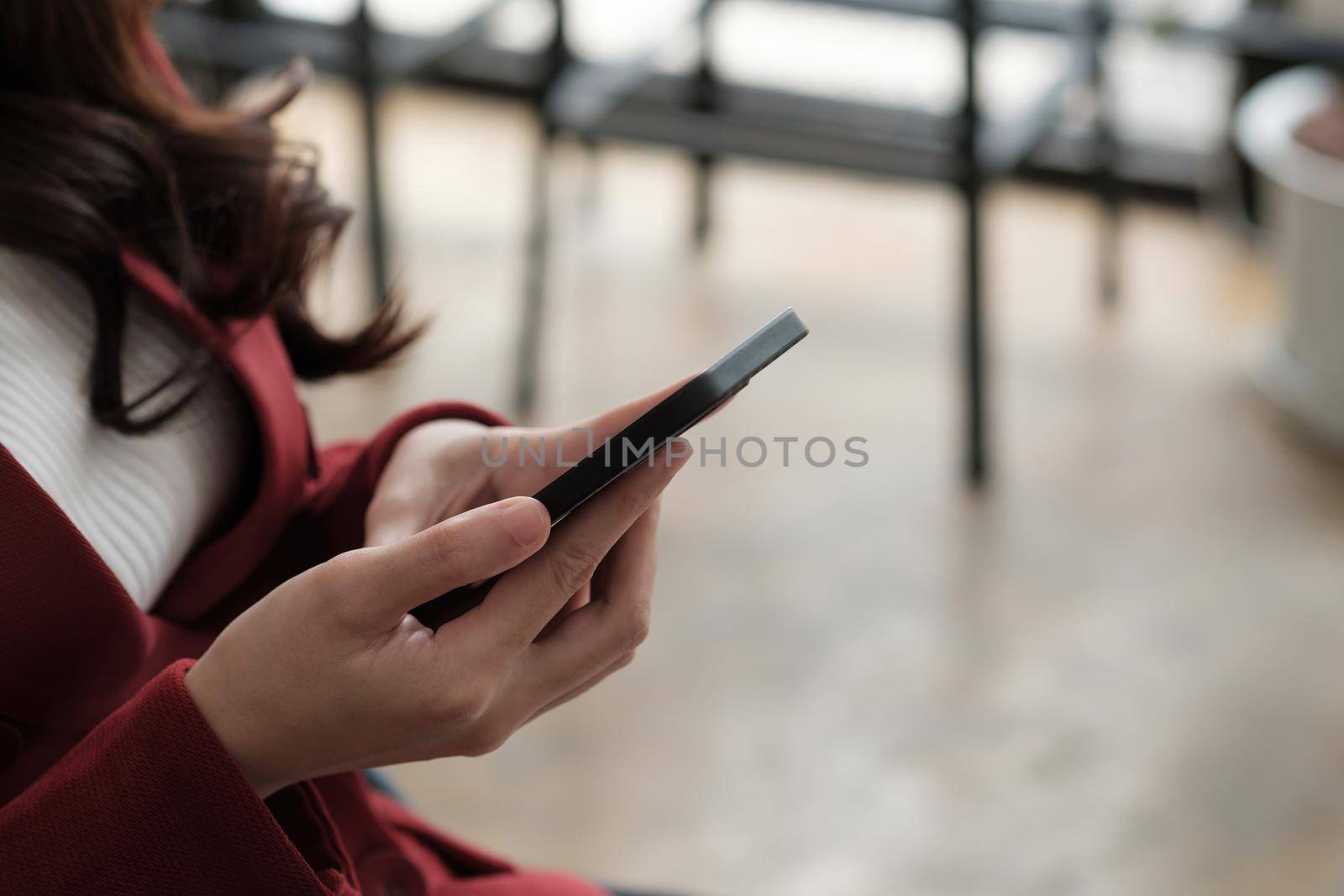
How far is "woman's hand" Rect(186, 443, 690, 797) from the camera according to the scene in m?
0.47

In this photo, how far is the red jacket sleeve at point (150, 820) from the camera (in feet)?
1.60

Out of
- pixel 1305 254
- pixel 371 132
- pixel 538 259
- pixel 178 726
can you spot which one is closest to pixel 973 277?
pixel 1305 254

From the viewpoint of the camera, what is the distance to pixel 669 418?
1.54 ft

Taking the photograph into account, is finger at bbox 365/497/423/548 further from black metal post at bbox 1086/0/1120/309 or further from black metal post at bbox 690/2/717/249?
black metal post at bbox 1086/0/1120/309

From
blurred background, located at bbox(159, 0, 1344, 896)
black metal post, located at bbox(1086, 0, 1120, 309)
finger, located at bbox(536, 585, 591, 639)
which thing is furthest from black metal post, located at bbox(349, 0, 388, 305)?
finger, located at bbox(536, 585, 591, 639)

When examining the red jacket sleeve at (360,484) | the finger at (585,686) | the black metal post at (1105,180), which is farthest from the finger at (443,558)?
the black metal post at (1105,180)

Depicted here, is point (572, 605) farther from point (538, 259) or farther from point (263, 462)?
point (538, 259)

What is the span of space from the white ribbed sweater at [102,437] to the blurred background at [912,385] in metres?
0.13

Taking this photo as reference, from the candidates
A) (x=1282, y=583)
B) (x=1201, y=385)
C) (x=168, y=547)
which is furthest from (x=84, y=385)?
(x=1201, y=385)

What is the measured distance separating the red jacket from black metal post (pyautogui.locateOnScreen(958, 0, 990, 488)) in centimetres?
123

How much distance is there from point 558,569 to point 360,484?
0.23 m

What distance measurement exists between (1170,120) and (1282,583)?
49.5 inches

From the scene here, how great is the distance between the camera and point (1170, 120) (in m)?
2.71

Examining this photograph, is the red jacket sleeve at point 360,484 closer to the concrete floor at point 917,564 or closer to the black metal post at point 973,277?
the concrete floor at point 917,564
